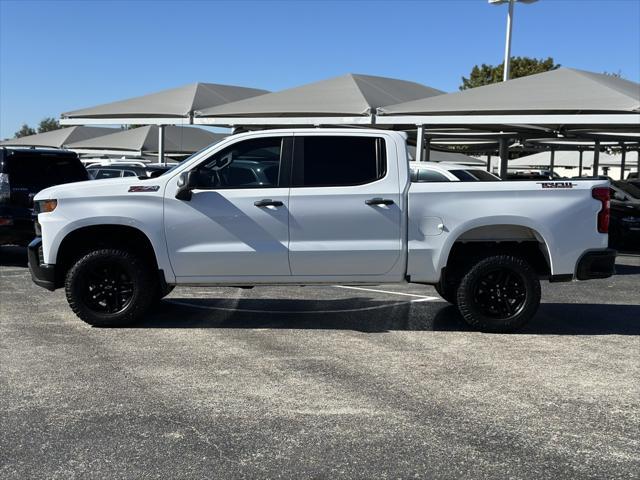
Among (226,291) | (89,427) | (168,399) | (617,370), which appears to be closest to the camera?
(89,427)

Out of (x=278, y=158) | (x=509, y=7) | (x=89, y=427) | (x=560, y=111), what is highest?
(x=509, y=7)

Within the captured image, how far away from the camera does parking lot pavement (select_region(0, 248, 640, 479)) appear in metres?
4.09

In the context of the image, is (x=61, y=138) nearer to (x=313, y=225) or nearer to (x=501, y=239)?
(x=313, y=225)

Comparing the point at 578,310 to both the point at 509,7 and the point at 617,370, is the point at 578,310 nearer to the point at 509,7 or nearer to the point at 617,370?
the point at 617,370

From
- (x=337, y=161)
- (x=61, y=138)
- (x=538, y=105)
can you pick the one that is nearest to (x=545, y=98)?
(x=538, y=105)

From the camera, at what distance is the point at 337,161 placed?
289 inches

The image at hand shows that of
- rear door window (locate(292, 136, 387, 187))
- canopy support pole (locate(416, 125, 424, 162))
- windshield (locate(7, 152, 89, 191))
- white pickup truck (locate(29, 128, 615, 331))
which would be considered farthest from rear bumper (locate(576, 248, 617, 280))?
canopy support pole (locate(416, 125, 424, 162))

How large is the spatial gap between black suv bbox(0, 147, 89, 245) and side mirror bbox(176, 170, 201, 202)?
512 cm

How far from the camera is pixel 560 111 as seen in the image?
545 inches

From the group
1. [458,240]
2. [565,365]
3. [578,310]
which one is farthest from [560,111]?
[565,365]

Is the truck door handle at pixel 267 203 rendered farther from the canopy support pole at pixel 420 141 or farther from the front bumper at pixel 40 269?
the canopy support pole at pixel 420 141

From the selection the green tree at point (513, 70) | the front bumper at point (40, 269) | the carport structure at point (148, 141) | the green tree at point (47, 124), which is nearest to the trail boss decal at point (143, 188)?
the front bumper at point (40, 269)

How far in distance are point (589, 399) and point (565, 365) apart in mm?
928

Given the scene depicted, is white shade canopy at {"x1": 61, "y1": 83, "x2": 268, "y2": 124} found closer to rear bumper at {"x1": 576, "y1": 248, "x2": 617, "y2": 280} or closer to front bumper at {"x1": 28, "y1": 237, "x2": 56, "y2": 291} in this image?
front bumper at {"x1": 28, "y1": 237, "x2": 56, "y2": 291}
